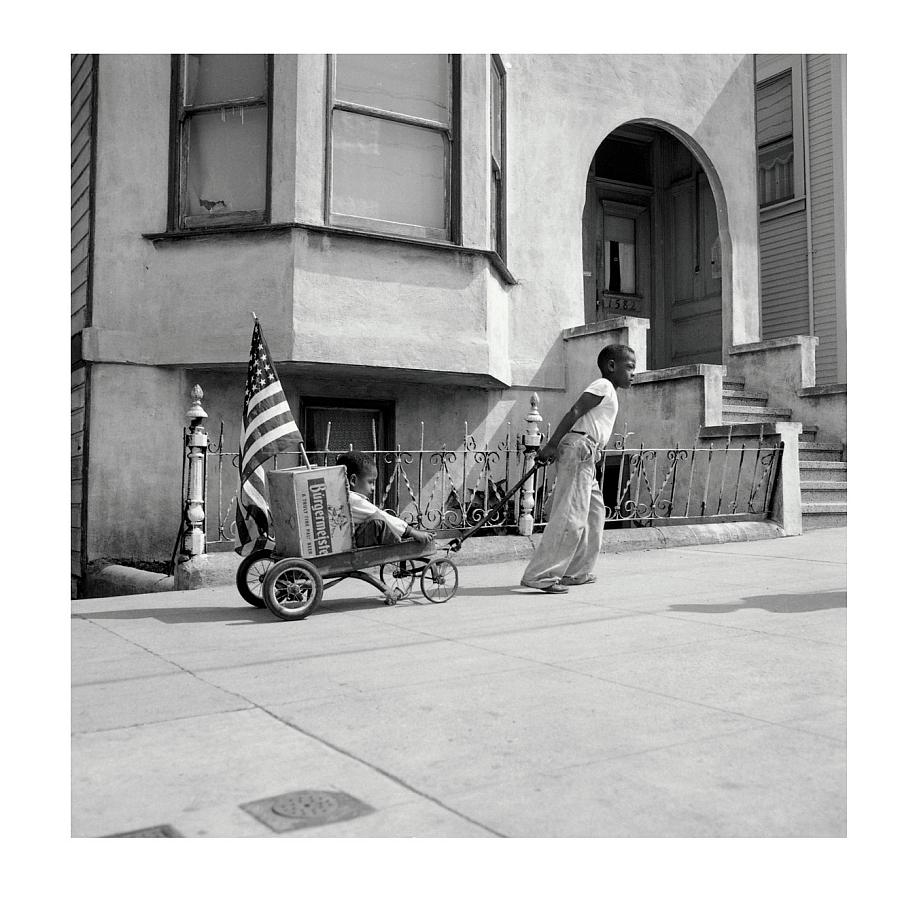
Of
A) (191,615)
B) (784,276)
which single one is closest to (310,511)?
(191,615)

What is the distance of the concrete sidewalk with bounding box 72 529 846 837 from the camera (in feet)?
8.32

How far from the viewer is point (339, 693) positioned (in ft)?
12.5

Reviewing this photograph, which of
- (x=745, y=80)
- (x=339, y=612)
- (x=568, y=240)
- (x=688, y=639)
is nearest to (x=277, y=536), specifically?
(x=339, y=612)

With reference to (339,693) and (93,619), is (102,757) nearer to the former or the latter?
(339,693)

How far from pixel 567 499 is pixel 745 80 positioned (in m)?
9.56

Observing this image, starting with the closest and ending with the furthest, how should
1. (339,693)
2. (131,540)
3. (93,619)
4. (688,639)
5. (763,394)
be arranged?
(339,693), (688,639), (93,619), (131,540), (763,394)

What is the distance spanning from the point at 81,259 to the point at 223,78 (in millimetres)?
2327

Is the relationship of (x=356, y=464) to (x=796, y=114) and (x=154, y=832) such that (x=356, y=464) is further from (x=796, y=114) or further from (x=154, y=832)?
(x=796, y=114)

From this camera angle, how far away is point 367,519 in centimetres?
585

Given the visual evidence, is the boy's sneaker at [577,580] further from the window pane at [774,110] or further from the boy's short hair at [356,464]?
the window pane at [774,110]

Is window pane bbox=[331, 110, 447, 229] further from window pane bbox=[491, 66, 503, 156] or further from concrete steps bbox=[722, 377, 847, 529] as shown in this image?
concrete steps bbox=[722, 377, 847, 529]

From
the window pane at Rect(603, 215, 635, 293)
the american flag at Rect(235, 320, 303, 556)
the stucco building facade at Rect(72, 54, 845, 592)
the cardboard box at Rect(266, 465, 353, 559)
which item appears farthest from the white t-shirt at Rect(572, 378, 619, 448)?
the window pane at Rect(603, 215, 635, 293)

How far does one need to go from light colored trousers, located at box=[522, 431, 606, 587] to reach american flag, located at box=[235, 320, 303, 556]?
1.81 meters
